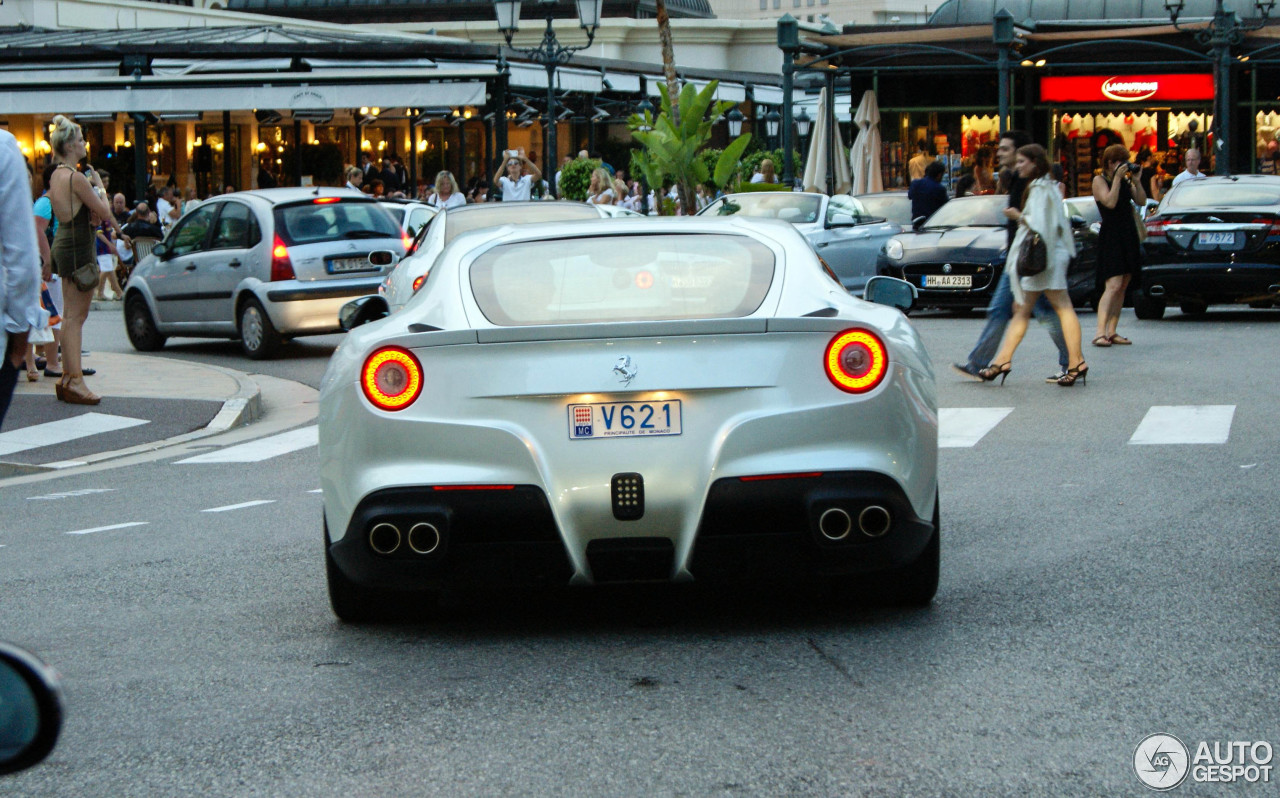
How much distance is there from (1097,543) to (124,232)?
2451 cm

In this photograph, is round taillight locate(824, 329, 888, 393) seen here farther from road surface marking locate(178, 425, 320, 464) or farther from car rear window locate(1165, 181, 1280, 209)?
car rear window locate(1165, 181, 1280, 209)

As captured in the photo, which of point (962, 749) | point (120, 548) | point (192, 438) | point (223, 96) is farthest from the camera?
point (223, 96)

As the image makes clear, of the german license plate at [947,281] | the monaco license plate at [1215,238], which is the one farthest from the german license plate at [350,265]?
the monaco license plate at [1215,238]

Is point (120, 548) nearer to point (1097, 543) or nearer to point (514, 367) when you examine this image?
point (514, 367)

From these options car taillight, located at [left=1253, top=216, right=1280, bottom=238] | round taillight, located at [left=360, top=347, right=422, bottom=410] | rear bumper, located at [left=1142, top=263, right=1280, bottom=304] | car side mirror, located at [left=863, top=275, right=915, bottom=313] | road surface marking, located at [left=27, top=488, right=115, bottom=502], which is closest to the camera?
round taillight, located at [left=360, top=347, right=422, bottom=410]

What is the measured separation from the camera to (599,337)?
5.35 metres

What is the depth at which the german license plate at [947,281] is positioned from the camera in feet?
67.3

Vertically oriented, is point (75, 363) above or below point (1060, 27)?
below

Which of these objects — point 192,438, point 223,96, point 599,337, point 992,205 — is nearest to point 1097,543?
point 599,337

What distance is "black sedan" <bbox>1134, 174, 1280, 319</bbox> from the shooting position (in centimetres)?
1867

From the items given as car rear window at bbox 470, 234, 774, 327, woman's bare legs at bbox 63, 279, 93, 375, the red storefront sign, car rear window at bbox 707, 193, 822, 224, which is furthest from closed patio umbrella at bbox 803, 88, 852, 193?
car rear window at bbox 470, 234, 774, 327

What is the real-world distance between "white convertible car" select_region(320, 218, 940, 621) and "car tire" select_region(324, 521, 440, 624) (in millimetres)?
265

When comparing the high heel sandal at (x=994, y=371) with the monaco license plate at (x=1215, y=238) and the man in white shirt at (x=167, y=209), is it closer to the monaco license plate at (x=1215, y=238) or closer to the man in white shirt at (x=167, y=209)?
the monaco license plate at (x=1215, y=238)

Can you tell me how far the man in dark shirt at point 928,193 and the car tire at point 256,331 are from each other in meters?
9.29
